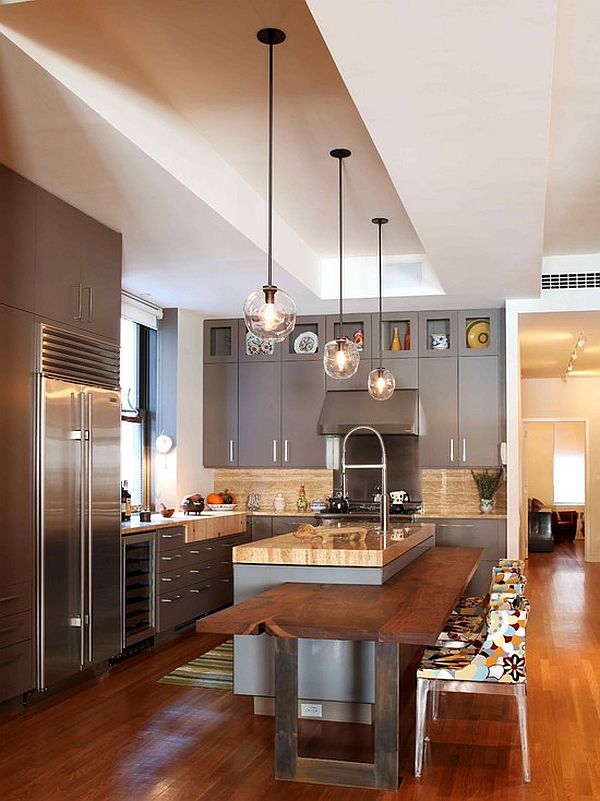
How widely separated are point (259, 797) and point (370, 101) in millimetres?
2772

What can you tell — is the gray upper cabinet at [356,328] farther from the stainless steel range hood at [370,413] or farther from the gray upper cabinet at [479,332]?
the gray upper cabinet at [479,332]

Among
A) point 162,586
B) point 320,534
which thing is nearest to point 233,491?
point 162,586

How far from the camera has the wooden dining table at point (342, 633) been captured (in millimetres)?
3386

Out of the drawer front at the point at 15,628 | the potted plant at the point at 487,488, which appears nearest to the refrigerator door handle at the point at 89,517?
the drawer front at the point at 15,628

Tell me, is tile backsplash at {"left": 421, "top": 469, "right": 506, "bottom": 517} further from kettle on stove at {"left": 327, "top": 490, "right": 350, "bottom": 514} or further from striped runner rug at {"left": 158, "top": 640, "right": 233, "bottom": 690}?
striped runner rug at {"left": 158, "top": 640, "right": 233, "bottom": 690}

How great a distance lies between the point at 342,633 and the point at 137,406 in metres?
5.26

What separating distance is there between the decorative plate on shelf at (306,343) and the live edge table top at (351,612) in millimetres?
4330

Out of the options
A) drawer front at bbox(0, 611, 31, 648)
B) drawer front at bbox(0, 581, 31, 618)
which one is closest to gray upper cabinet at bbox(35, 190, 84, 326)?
drawer front at bbox(0, 581, 31, 618)

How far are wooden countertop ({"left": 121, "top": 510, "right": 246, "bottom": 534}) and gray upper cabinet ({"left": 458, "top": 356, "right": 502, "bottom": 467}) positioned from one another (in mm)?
2198

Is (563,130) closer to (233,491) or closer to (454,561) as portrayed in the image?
(454,561)

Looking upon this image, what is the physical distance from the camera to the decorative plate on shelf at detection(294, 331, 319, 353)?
8.83 m

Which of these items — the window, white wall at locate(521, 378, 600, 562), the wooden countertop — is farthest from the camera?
white wall at locate(521, 378, 600, 562)

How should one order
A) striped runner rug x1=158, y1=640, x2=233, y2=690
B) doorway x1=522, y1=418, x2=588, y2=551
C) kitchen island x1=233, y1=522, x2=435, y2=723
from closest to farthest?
kitchen island x1=233, y1=522, x2=435, y2=723 → striped runner rug x1=158, y1=640, x2=233, y2=690 → doorway x1=522, y1=418, x2=588, y2=551

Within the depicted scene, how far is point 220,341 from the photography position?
9.09 metres
